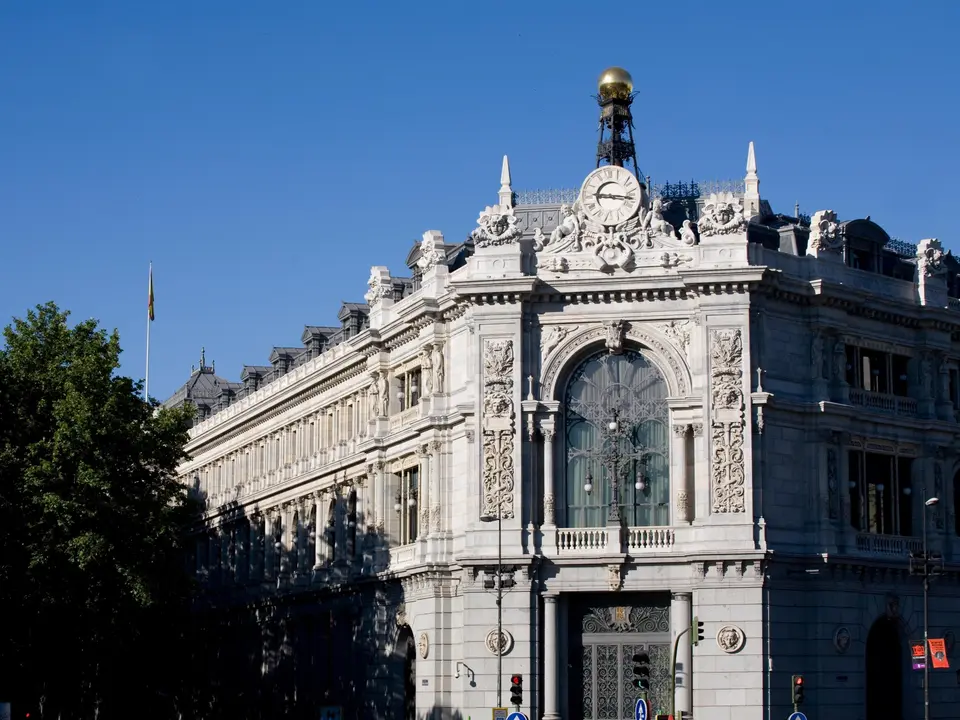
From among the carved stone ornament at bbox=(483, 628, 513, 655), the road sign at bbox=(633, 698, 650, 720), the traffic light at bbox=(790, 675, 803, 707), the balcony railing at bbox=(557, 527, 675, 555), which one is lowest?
the road sign at bbox=(633, 698, 650, 720)

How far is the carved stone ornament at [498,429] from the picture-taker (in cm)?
7012

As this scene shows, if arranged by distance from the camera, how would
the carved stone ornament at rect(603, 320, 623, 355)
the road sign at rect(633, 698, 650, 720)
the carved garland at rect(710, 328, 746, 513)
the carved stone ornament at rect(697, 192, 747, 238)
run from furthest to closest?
the carved stone ornament at rect(603, 320, 623, 355)
the carved stone ornament at rect(697, 192, 747, 238)
the carved garland at rect(710, 328, 746, 513)
the road sign at rect(633, 698, 650, 720)

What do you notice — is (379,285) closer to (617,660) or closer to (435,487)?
(435,487)

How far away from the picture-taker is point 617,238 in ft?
234

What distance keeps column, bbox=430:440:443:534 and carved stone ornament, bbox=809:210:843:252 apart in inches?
687

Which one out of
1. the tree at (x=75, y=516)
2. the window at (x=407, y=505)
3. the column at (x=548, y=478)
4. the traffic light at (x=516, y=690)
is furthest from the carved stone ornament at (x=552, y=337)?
the tree at (x=75, y=516)

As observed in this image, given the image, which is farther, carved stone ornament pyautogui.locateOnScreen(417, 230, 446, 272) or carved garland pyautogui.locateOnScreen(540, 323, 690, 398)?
carved stone ornament pyautogui.locateOnScreen(417, 230, 446, 272)

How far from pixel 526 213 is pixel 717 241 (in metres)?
11.2

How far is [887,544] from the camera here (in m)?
73.9

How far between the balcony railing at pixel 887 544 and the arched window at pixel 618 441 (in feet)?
28.6

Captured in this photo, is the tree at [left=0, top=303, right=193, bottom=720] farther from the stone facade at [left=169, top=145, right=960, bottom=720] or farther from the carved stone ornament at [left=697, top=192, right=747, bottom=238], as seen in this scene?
the carved stone ornament at [left=697, top=192, right=747, bottom=238]

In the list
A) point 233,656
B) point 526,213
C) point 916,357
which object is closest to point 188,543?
point 233,656

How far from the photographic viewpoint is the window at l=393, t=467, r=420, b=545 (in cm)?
7956

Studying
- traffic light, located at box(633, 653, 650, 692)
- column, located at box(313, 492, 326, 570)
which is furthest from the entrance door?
column, located at box(313, 492, 326, 570)
